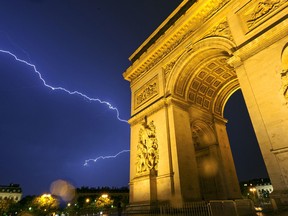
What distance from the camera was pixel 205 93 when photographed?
1441 centimetres

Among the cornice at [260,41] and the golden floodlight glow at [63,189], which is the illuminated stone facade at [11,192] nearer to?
the golden floodlight glow at [63,189]

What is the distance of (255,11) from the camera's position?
886cm

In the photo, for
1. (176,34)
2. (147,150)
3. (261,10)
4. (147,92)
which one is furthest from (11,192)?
(261,10)

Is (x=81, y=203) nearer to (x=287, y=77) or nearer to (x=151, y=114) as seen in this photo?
(x=151, y=114)

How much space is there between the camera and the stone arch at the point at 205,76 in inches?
436

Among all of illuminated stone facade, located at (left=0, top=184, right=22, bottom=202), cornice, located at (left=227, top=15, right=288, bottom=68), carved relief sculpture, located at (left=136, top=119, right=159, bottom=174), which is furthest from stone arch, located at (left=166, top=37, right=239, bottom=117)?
illuminated stone facade, located at (left=0, top=184, right=22, bottom=202)

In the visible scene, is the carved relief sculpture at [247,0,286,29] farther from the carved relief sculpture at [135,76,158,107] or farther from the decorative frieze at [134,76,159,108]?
the carved relief sculpture at [135,76,158,107]

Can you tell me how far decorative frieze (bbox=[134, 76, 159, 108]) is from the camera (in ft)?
45.8

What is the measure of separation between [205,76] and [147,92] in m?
4.26

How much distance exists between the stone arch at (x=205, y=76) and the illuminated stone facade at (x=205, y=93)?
0.06 metres

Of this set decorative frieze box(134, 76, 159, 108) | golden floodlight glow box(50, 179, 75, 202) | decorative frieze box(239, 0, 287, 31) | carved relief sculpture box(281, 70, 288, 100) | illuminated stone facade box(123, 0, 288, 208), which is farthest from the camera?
golden floodlight glow box(50, 179, 75, 202)

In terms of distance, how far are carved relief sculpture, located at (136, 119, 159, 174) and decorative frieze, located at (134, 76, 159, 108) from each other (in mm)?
2222

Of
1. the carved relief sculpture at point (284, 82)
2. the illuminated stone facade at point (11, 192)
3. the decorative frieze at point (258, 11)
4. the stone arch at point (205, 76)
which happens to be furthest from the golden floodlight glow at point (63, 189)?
the carved relief sculpture at point (284, 82)

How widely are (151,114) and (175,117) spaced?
196cm
